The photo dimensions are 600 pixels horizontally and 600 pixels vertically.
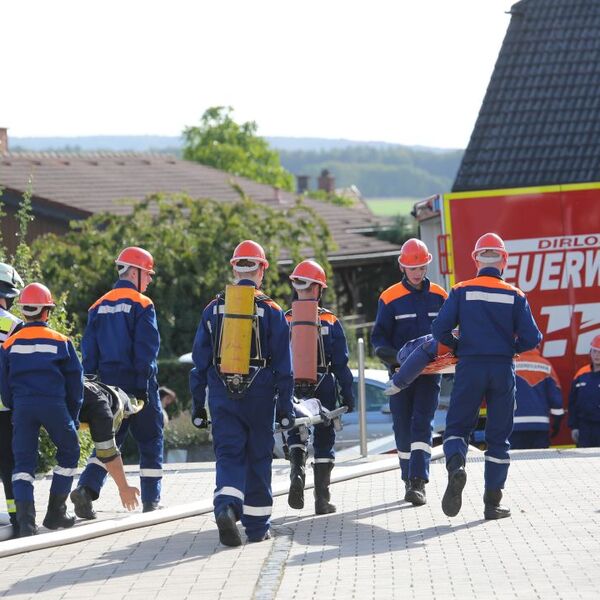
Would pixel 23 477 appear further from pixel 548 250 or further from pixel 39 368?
pixel 548 250

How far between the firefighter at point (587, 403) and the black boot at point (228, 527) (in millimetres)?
7055

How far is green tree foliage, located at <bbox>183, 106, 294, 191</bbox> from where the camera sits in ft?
250

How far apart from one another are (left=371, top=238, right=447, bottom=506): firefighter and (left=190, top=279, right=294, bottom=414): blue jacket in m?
1.79

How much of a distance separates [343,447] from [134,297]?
5.70 metres

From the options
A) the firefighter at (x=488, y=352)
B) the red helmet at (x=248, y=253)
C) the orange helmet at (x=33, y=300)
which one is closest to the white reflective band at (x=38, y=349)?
the orange helmet at (x=33, y=300)

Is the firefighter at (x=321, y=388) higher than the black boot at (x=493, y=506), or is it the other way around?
the firefighter at (x=321, y=388)

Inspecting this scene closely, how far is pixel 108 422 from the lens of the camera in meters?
10.7

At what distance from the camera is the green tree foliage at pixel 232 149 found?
7625 centimetres

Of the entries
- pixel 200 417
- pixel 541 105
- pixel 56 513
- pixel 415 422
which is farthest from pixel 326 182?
pixel 200 417

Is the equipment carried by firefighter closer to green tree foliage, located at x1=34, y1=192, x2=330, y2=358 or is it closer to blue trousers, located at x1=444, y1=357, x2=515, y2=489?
blue trousers, located at x1=444, y1=357, x2=515, y2=489

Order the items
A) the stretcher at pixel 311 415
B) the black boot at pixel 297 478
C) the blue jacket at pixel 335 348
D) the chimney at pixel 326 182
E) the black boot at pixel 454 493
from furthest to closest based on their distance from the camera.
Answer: the chimney at pixel 326 182, the blue jacket at pixel 335 348, the black boot at pixel 297 478, the stretcher at pixel 311 415, the black boot at pixel 454 493

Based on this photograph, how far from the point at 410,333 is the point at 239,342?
232cm

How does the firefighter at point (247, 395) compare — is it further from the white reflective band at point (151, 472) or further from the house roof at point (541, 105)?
the house roof at point (541, 105)

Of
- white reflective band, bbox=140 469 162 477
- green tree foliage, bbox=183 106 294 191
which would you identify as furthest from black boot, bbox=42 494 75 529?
green tree foliage, bbox=183 106 294 191
